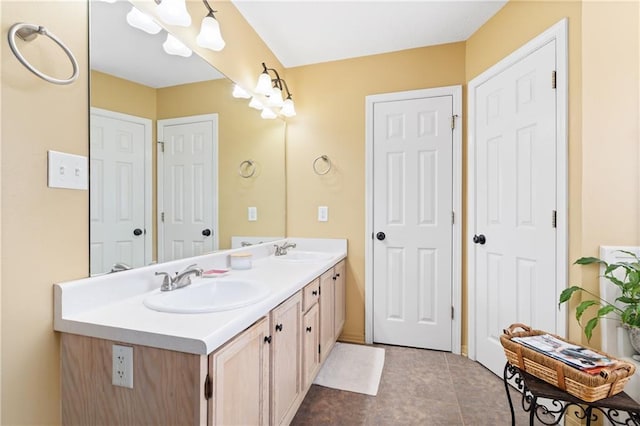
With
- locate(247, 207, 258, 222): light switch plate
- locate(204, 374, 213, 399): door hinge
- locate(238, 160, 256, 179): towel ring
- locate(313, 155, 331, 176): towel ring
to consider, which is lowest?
locate(204, 374, 213, 399): door hinge

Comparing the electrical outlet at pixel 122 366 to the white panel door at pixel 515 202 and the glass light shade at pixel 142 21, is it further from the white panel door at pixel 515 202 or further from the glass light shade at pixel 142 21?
the white panel door at pixel 515 202

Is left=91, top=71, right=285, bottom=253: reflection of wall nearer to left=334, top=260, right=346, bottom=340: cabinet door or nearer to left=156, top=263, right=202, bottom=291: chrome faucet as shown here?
left=156, top=263, right=202, bottom=291: chrome faucet

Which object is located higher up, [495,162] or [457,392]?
[495,162]

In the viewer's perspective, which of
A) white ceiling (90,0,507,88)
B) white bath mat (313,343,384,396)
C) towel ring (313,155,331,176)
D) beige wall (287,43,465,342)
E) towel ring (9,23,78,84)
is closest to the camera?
towel ring (9,23,78,84)

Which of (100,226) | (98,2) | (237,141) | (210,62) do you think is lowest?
(100,226)

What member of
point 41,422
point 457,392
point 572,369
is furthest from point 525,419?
point 41,422

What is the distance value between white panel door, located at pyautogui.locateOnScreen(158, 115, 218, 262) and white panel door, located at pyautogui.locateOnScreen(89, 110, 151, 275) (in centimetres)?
→ 11

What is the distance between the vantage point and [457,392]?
1.82 metres

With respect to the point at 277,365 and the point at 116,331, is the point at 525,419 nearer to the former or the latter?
the point at 277,365

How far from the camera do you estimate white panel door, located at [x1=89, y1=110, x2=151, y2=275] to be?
1.08m

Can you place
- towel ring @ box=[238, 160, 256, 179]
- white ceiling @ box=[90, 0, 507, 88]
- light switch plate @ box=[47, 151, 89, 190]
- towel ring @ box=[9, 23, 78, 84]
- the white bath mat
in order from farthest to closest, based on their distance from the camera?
towel ring @ box=[238, 160, 256, 179], the white bath mat, white ceiling @ box=[90, 0, 507, 88], light switch plate @ box=[47, 151, 89, 190], towel ring @ box=[9, 23, 78, 84]

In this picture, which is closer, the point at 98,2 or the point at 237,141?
the point at 98,2

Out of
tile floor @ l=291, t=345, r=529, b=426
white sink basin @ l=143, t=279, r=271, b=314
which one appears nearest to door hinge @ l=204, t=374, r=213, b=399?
white sink basin @ l=143, t=279, r=271, b=314

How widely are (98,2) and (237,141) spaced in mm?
1027
